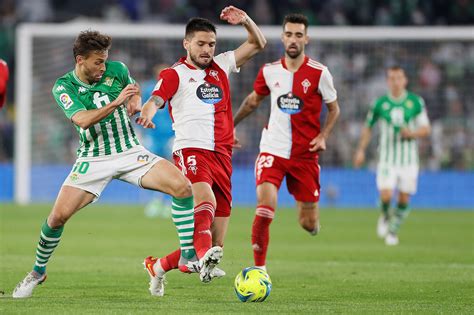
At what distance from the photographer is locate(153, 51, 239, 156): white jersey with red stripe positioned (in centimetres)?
950

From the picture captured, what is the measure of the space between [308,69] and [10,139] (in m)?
15.1

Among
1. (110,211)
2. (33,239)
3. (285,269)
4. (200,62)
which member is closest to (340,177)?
(110,211)

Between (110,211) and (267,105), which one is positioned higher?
(267,105)

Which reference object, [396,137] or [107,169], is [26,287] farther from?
[396,137]

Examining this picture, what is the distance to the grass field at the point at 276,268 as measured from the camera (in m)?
8.62

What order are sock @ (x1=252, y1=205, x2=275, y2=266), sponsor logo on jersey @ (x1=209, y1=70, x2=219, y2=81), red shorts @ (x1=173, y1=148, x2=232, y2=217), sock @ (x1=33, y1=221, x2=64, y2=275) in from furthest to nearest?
sock @ (x1=252, y1=205, x2=275, y2=266)
sponsor logo on jersey @ (x1=209, y1=70, x2=219, y2=81)
red shorts @ (x1=173, y1=148, x2=232, y2=217)
sock @ (x1=33, y1=221, x2=64, y2=275)

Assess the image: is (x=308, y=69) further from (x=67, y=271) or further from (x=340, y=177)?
(x=340, y=177)

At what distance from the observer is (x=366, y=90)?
2386 centimetres

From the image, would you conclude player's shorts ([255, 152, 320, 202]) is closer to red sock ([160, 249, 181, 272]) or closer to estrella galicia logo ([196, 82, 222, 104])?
estrella galicia logo ([196, 82, 222, 104])

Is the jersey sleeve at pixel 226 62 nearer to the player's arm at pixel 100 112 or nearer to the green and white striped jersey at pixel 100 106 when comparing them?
the green and white striped jersey at pixel 100 106

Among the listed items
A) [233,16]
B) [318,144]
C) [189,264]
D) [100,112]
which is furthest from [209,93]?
[318,144]

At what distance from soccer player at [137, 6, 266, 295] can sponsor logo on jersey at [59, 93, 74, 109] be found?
0.68m

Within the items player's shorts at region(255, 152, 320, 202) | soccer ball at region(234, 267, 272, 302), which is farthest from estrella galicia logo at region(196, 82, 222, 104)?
player's shorts at region(255, 152, 320, 202)

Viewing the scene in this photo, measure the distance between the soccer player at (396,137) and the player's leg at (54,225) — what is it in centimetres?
799
